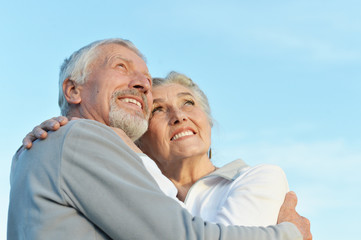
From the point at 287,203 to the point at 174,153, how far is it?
134 centimetres

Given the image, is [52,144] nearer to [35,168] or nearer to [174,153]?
[35,168]

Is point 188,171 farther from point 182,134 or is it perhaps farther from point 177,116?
point 177,116

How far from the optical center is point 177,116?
14.5 ft

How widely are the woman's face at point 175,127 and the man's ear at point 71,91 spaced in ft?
2.77

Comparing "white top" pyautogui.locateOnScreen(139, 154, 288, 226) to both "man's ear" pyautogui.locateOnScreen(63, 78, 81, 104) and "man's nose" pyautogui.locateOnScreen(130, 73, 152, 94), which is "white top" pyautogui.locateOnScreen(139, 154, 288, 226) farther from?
"man's ear" pyautogui.locateOnScreen(63, 78, 81, 104)

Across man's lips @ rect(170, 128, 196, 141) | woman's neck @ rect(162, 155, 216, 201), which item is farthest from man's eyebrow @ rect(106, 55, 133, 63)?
woman's neck @ rect(162, 155, 216, 201)

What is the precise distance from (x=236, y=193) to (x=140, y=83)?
129 cm

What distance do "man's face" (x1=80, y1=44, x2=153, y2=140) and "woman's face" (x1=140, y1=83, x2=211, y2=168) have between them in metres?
0.28

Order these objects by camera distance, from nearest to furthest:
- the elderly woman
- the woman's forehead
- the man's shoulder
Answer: the man's shoulder
the elderly woman
the woman's forehead

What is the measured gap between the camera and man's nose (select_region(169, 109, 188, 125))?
440cm

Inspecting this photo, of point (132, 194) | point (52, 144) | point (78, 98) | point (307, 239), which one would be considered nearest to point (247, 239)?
point (132, 194)

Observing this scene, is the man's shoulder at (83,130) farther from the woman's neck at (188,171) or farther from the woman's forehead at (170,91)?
the woman's forehead at (170,91)

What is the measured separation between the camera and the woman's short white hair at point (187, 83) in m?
4.70

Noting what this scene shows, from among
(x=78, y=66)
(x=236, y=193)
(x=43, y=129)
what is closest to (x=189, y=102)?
(x=78, y=66)
